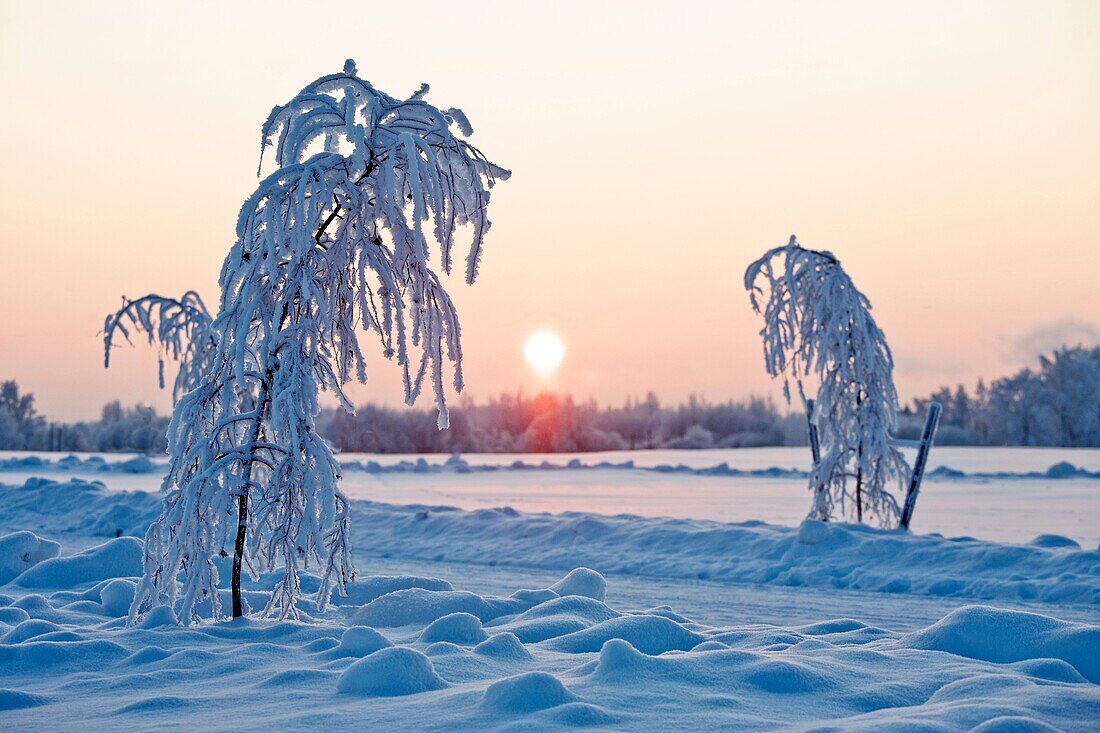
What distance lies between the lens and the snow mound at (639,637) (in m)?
5.40

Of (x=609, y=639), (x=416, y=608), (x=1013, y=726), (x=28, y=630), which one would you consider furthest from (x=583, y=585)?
(x=1013, y=726)

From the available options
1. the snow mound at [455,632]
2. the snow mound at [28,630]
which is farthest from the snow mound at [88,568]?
the snow mound at [455,632]

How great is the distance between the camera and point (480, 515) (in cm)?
1537

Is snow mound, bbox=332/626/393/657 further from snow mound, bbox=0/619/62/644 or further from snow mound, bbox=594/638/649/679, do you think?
snow mound, bbox=0/619/62/644

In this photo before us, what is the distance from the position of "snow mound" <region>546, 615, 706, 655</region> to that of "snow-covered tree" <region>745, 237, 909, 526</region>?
26.1ft

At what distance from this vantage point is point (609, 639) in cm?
526

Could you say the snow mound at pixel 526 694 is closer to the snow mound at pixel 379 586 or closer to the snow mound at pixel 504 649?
the snow mound at pixel 504 649

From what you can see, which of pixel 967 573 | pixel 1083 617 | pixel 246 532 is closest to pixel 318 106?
pixel 246 532

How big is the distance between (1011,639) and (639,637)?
6.94 ft

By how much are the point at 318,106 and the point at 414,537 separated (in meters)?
9.45

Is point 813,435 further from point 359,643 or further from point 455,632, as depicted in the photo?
point 359,643

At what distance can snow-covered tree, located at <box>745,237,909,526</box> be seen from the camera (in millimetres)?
13109

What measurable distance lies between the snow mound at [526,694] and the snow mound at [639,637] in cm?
140

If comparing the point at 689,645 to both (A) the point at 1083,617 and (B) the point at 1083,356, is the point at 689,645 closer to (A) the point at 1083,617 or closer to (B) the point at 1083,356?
(A) the point at 1083,617
